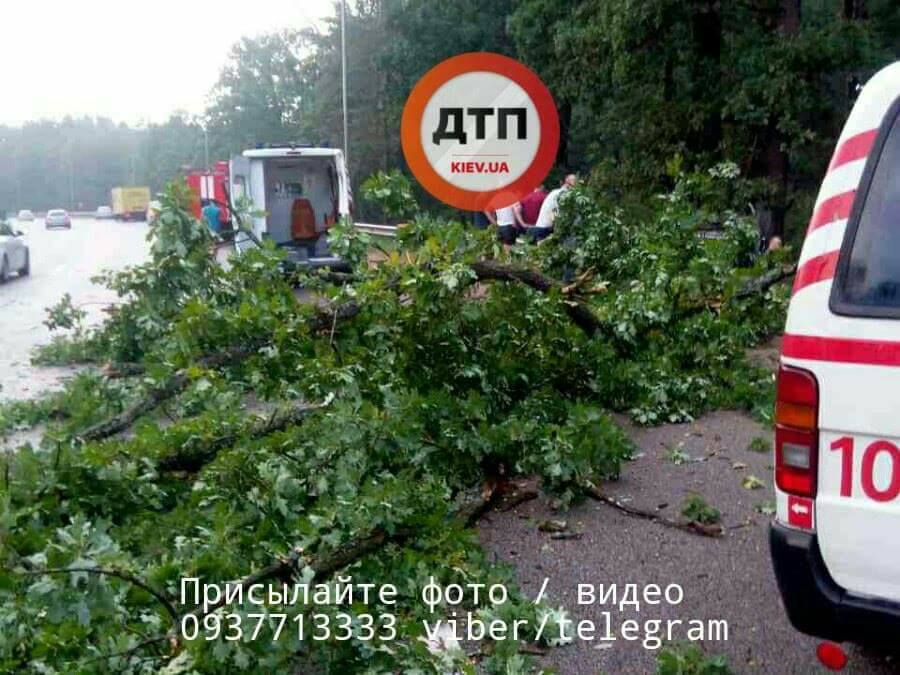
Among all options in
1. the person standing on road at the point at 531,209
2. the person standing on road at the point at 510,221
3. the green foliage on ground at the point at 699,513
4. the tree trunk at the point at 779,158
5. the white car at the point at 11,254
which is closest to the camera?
the green foliage on ground at the point at 699,513

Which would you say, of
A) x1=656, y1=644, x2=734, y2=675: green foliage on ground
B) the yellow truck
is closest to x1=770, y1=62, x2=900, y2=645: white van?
x1=656, y1=644, x2=734, y2=675: green foliage on ground

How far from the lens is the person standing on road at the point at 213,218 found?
7.11m

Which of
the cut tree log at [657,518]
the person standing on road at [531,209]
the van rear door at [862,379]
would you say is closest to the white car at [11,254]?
the person standing on road at [531,209]

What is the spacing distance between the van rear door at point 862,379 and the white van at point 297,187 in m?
16.7

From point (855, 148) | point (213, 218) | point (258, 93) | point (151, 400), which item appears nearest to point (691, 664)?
point (855, 148)

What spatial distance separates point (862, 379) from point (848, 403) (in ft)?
0.28

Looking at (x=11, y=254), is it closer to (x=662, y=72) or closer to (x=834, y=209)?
(x=662, y=72)

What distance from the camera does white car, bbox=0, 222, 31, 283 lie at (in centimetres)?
2511

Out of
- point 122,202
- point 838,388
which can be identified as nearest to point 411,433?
point 838,388

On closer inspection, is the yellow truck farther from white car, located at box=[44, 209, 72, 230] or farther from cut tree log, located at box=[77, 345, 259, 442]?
cut tree log, located at box=[77, 345, 259, 442]

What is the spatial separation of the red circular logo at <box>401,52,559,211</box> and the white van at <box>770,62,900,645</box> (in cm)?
222

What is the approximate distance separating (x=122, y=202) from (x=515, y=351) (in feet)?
233

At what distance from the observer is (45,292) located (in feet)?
74.0

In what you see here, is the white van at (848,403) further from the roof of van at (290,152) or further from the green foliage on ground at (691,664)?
the roof of van at (290,152)
